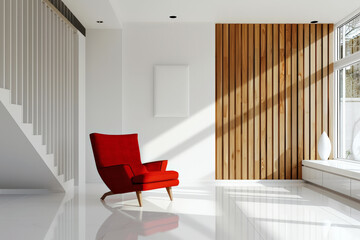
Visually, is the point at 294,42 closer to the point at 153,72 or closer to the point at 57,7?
the point at 153,72

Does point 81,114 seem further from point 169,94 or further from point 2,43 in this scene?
point 2,43

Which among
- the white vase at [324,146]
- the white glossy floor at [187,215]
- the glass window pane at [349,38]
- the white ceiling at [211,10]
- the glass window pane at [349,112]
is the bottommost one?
the white glossy floor at [187,215]

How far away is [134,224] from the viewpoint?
3.46 metres

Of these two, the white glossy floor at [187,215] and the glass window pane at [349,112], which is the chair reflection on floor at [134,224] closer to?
the white glossy floor at [187,215]

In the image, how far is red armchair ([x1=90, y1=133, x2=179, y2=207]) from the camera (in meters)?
4.38

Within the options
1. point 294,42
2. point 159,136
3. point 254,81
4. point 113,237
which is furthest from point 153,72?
point 113,237

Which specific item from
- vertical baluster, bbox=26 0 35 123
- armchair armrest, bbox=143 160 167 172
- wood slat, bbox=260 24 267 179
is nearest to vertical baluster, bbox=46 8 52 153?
vertical baluster, bbox=26 0 35 123

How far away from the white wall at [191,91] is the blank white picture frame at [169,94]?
0.10 metres

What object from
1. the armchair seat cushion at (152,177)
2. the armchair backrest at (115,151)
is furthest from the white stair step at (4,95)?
the armchair seat cushion at (152,177)

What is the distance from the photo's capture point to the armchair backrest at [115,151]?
15.3 feet

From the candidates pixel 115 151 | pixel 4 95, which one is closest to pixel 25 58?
pixel 4 95

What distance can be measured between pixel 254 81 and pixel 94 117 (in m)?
2.80

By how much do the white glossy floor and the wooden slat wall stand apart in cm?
97

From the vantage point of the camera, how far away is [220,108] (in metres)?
6.51
